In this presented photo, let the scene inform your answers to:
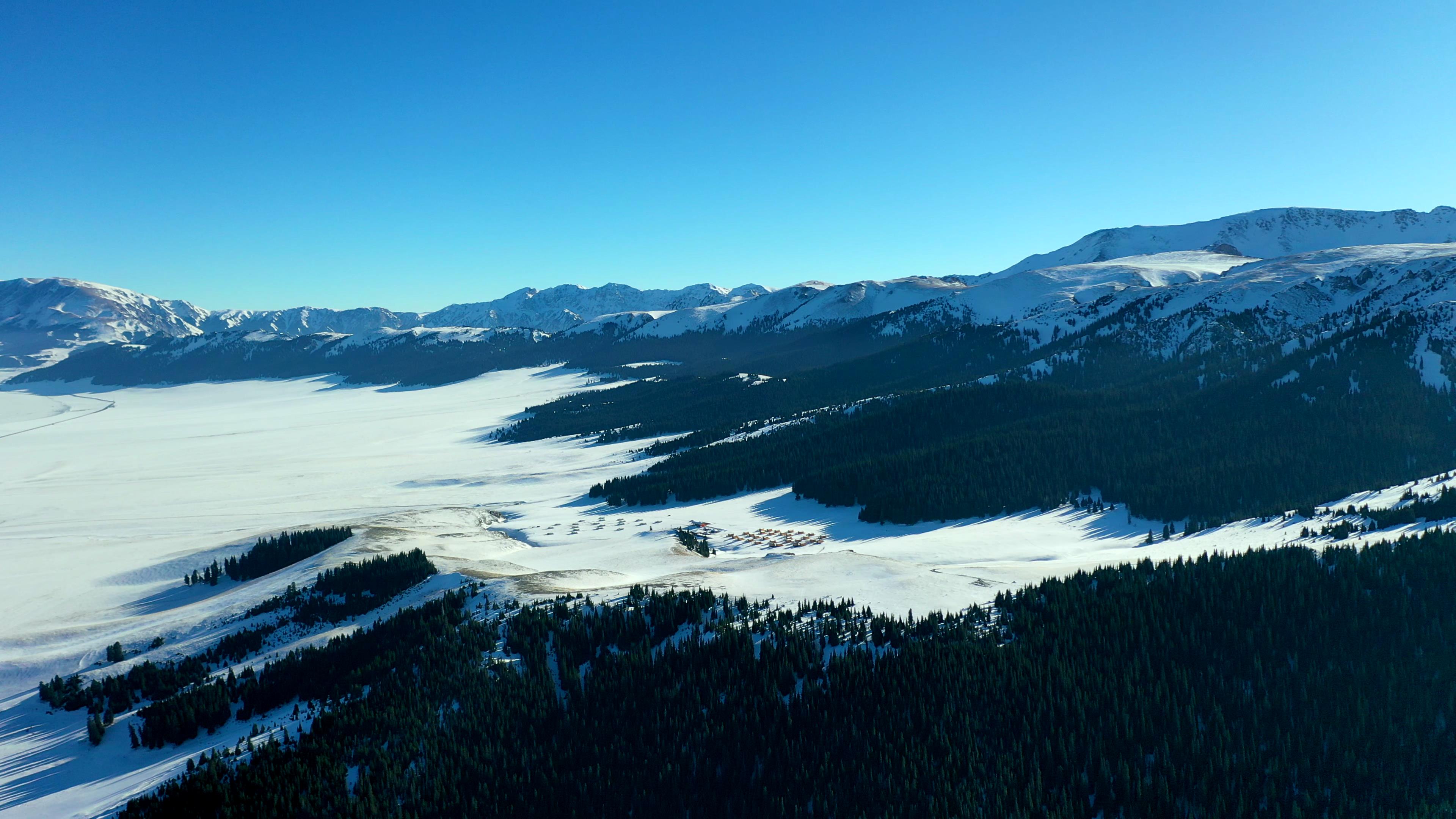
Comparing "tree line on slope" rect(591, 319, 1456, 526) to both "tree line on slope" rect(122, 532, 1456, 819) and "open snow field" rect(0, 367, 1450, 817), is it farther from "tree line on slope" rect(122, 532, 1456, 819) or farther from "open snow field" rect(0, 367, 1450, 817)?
"tree line on slope" rect(122, 532, 1456, 819)

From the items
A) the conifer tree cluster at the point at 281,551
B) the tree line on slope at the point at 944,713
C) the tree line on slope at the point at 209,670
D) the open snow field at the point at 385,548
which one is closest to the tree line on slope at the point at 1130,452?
the open snow field at the point at 385,548

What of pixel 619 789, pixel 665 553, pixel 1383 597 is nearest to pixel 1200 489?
pixel 1383 597

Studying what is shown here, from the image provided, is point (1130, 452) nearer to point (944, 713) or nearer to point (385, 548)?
point (944, 713)

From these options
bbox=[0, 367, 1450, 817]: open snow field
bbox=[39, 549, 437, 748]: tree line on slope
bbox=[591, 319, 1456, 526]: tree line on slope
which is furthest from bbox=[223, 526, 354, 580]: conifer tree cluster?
bbox=[591, 319, 1456, 526]: tree line on slope

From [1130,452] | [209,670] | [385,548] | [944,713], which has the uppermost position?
[385,548]

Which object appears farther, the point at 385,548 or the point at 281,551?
the point at 281,551

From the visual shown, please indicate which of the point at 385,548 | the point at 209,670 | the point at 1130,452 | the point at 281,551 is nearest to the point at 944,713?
the point at 209,670
